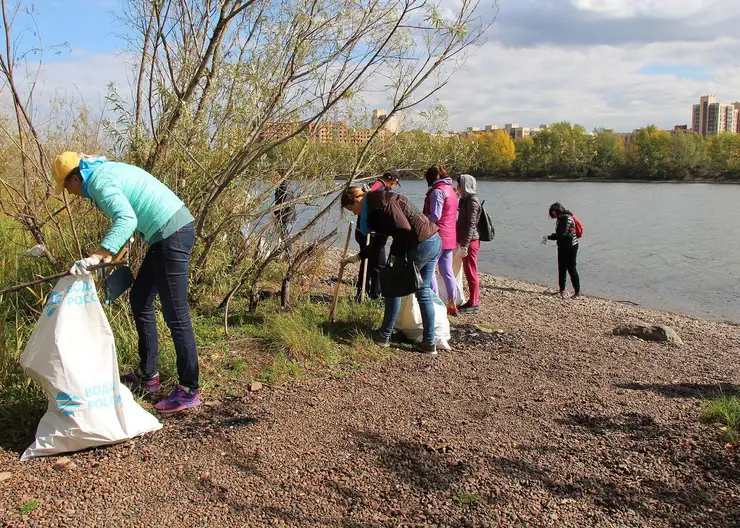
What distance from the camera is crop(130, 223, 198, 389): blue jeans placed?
3346 millimetres

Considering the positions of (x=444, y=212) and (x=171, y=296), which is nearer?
(x=171, y=296)

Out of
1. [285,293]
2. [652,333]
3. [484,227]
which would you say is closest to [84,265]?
[285,293]

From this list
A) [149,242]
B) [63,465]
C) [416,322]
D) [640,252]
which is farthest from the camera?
[640,252]

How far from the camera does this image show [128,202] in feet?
10.3

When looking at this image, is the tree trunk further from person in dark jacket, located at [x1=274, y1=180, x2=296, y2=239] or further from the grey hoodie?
the grey hoodie

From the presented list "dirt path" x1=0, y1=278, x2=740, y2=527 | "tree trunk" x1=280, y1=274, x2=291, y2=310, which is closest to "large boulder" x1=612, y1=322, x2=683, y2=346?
"dirt path" x1=0, y1=278, x2=740, y2=527

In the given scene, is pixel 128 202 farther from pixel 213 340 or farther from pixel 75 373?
pixel 213 340

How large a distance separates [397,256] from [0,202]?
9.60 ft

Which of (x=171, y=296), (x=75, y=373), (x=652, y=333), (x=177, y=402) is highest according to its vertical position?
(x=171, y=296)

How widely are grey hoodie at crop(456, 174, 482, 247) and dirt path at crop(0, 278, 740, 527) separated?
259 cm

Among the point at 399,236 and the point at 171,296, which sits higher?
the point at 399,236

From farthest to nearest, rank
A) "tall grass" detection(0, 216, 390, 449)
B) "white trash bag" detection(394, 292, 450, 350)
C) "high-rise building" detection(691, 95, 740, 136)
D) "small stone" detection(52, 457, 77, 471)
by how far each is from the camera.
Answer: "high-rise building" detection(691, 95, 740, 136) → "white trash bag" detection(394, 292, 450, 350) → "tall grass" detection(0, 216, 390, 449) → "small stone" detection(52, 457, 77, 471)

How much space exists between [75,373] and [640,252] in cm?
1817

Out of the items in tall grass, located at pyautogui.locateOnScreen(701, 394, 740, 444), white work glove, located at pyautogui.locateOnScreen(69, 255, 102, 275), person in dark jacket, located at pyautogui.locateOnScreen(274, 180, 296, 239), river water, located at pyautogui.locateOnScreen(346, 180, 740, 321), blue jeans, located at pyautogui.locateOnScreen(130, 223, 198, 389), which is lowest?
river water, located at pyautogui.locateOnScreen(346, 180, 740, 321)
